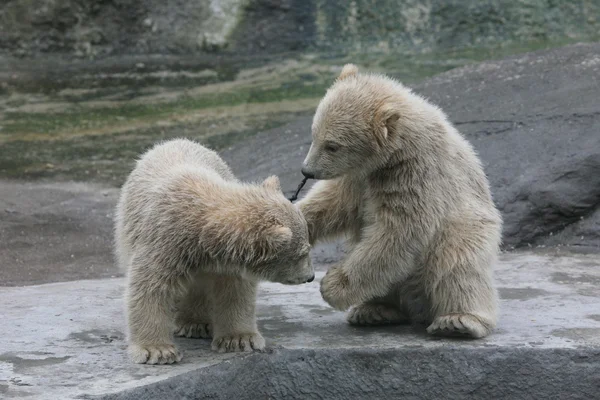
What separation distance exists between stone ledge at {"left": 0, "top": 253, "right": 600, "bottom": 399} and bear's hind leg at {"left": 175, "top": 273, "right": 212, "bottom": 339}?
10cm

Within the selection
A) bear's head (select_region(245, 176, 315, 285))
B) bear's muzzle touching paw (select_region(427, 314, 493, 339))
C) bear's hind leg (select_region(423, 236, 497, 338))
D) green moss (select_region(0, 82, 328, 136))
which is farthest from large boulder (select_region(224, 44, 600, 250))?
bear's head (select_region(245, 176, 315, 285))

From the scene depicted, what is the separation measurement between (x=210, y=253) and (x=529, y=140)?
16.1ft

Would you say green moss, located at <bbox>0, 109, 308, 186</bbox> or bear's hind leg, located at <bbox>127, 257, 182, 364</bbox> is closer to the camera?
bear's hind leg, located at <bbox>127, 257, 182, 364</bbox>

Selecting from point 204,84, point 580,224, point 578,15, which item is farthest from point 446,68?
point 580,224

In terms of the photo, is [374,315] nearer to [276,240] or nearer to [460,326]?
[460,326]

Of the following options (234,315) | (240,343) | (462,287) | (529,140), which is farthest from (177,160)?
(529,140)

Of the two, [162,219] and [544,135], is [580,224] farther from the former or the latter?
[162,219]

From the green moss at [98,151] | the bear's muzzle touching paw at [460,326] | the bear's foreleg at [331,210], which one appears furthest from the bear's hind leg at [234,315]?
the green moss at [98,151]

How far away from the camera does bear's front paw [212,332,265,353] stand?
15.7ft

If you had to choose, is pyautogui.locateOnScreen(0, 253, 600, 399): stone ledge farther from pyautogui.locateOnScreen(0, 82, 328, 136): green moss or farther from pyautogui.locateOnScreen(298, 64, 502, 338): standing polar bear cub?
pyautogui.locateOnScreen(0, 82, 328, 136): green moss

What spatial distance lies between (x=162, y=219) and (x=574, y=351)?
219cm

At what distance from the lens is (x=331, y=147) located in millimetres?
5137

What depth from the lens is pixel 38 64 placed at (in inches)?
562

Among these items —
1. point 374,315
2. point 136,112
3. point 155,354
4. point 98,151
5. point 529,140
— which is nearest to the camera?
point 155,354
